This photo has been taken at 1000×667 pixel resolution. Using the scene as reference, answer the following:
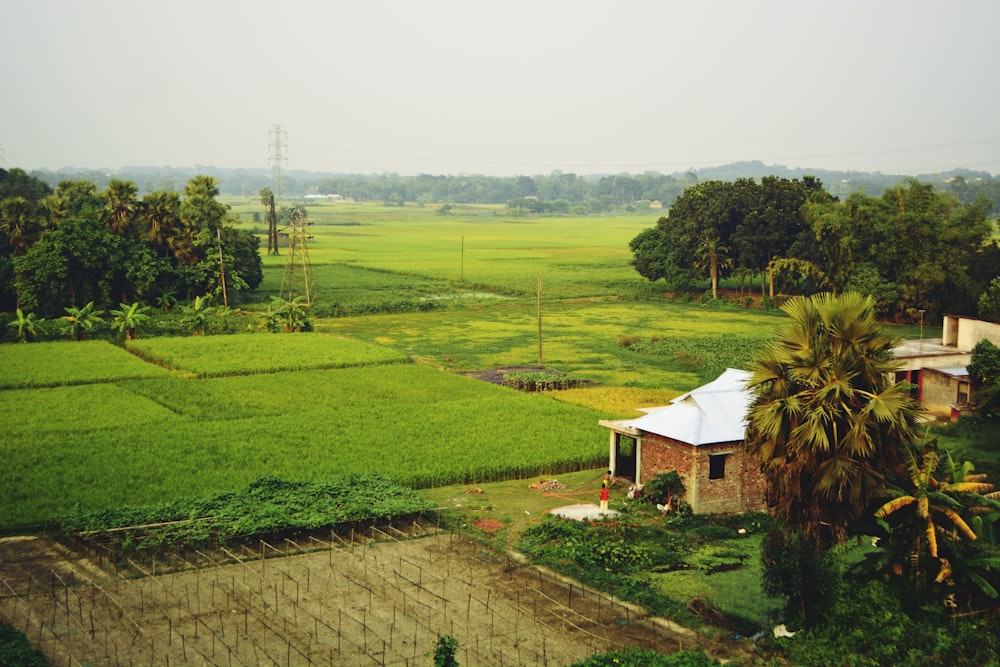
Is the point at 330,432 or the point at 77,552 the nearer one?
the point at 77,552

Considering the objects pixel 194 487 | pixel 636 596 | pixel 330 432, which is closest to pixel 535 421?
pixel 330 432

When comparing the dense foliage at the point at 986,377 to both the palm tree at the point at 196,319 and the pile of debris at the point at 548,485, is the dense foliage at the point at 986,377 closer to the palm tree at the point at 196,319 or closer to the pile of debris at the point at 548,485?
the pile of debris at the point at 548,485

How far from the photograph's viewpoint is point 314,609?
16.6 meters

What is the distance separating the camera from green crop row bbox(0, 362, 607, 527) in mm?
23391

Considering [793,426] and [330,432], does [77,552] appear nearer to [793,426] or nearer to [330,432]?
[330,432]

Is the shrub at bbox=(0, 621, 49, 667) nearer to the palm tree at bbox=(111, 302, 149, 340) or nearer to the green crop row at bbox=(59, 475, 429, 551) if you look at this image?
the green crop row at bbox=(59, 475, 429, 551)

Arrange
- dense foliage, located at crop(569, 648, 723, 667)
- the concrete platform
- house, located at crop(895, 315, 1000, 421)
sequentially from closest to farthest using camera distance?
dense foliage, located at crop(569, 648, 723, 667) → the concrete platform → house, located at crop(895, 315, 1000, 421)

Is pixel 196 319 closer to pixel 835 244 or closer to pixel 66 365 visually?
pixel 66 365

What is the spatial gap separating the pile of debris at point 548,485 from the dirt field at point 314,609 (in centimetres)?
435

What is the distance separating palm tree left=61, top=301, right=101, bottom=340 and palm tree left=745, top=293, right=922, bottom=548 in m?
37.6

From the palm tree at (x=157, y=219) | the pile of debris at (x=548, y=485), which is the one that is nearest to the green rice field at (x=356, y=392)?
the pile of debris at (x=548, y=485)

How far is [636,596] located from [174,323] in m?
39.1

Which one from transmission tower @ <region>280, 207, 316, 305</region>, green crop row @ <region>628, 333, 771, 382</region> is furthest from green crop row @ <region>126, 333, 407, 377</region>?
transmission tower @ <region>280, 207, 316, 305</region>

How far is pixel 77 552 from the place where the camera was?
19.2m
